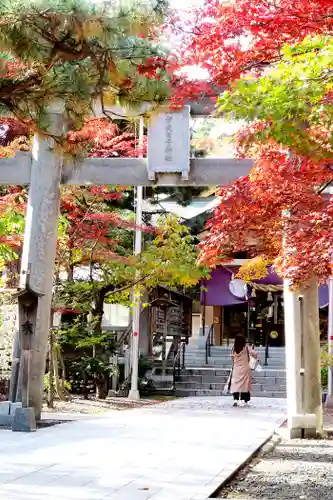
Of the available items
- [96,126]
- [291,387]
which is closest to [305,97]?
[291,387]

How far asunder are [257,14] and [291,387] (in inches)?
216

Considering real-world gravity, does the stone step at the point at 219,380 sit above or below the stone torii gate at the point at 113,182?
below

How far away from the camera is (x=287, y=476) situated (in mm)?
7957

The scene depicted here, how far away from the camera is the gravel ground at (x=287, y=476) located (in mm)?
7008

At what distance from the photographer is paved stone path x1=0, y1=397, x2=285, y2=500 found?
670 cm

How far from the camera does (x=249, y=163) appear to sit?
42.7 feet

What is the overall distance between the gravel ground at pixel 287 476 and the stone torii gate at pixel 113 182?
4.21 feet

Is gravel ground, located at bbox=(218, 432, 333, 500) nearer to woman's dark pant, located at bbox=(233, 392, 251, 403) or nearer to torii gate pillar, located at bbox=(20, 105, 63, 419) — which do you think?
torii gate pillar, located at bbox=(20, 105, 63, 419)

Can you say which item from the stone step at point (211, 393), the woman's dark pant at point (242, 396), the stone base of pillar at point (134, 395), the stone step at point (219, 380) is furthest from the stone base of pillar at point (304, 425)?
the stone step at point (219, 380)

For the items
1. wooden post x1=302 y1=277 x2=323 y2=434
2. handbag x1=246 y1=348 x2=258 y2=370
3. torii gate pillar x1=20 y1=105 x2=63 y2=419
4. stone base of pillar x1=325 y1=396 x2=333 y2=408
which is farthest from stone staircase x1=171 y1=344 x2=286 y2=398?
wooden post x1=302 y1=277 x2=323 y2=434

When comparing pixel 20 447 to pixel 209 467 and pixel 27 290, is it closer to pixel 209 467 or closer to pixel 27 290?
pixel 209 467

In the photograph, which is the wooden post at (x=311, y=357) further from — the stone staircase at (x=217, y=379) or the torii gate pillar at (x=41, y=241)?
the stone staircase at (x=217, y=379)

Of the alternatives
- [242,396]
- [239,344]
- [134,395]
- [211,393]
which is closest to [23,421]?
[239,344]

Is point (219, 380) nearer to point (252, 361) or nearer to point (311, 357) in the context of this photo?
point (252, 361)
